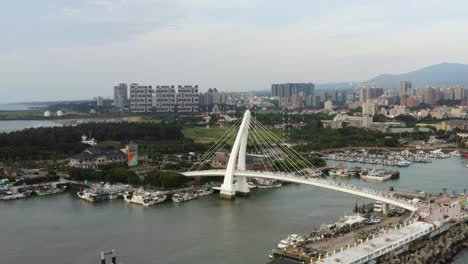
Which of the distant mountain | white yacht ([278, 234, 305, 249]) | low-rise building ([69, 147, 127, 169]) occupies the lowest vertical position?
white yacht ([278, 234, 305, 249])

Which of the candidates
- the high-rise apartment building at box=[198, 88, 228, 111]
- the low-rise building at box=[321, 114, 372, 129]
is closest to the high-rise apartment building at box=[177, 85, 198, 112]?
the high-rise apartment building at box=[198, 88, 228, 111]

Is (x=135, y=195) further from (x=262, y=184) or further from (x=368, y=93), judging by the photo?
(x=368, y=93)

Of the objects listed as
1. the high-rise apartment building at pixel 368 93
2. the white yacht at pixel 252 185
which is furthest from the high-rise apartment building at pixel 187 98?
the high-rise apartment building at pixel 368 93

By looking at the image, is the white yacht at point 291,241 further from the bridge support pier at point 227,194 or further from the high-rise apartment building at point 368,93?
the high-rise apartment building at point 368,93

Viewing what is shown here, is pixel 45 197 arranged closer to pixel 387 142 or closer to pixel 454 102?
pixel 387 142

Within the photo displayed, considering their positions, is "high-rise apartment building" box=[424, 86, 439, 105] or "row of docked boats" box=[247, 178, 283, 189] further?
"high-rise apartment building" box=[424, 86, 439, 105]

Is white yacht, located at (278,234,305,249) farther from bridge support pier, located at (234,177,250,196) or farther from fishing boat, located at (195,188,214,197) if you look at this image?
fishing boat, located at (195,188,214,197)
